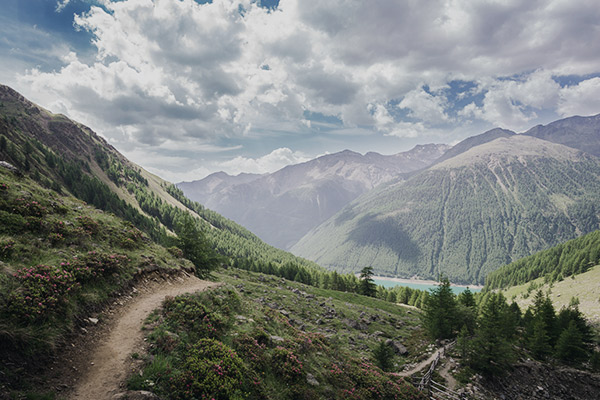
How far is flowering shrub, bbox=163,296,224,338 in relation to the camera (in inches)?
639

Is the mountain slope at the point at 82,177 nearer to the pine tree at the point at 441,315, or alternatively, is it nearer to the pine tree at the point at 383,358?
the pine tree at the point at 441,315

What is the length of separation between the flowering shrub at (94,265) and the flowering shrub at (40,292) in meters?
0.81

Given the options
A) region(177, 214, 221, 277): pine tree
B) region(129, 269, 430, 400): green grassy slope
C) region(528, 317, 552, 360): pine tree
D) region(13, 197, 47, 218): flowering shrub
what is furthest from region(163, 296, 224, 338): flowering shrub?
region(528, 317, 552, 360): pine tree

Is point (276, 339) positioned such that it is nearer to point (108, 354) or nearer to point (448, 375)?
point (108, 354)

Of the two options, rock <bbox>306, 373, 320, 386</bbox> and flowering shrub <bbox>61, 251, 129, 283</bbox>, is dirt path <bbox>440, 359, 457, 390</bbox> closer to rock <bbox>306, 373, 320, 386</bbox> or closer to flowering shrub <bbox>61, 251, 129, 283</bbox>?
rock <bbox>306, 373, 320, 386</bbox>

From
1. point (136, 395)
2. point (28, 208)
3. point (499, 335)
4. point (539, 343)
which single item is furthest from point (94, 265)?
point (539, 343)

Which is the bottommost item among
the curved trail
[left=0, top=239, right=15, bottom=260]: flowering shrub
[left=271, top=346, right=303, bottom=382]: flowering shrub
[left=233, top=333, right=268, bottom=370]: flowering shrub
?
[left=271, top=346, right=303, bottom=382]: flowering shrub

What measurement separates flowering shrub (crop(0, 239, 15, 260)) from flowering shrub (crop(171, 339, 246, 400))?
11.9 m

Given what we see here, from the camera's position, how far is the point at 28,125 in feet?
563

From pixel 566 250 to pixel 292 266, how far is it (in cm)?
19014

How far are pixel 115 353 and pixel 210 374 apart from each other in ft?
17.1

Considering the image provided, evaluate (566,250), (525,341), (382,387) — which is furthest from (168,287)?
(566,250)

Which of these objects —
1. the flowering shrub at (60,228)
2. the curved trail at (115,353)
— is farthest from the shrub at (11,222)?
the curved trail at (115,353)

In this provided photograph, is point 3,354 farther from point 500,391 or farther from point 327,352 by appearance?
point 500,391
